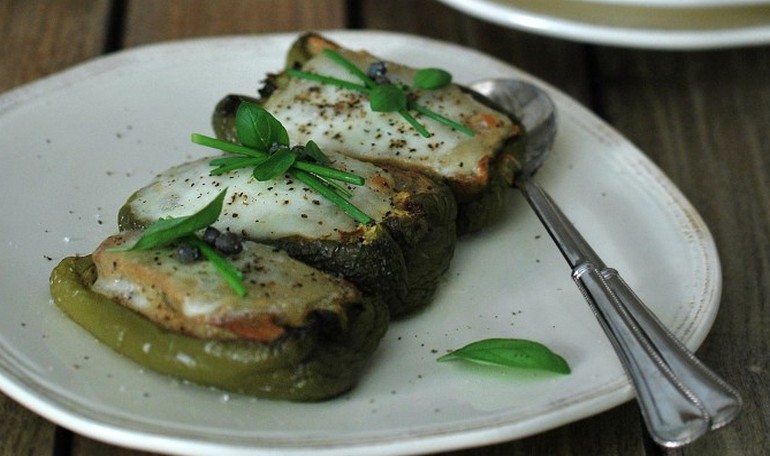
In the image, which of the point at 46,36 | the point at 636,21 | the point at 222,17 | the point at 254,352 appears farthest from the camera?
the point at 222,17

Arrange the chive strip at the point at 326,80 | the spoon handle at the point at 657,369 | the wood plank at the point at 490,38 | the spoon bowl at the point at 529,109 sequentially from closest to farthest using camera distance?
the spoon handle at the point at 657,369 → the chive strip at the point at 326,80 → the spoon bowl at the point at 529,109 → the wood plank at the point at 490,38

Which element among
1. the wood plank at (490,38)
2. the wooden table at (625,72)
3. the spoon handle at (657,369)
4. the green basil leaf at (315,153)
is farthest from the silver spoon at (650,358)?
the wood plank at (490,38)

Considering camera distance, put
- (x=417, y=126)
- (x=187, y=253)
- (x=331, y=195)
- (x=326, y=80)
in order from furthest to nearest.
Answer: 1. (x=326, y=80)
2. (x=417, y=126)
3. (x=331, y=195)
4. (x=187, y=253)

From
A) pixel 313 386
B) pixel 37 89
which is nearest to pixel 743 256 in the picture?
pixel 313 386

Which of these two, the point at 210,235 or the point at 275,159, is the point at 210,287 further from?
the point at 275,159

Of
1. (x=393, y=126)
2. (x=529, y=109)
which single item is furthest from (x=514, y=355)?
(x=529, y=109)

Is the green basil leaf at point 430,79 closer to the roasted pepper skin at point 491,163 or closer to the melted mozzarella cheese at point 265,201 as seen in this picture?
the roasted pepper skin at point 491,163

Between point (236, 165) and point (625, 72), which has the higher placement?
point (236, 165)

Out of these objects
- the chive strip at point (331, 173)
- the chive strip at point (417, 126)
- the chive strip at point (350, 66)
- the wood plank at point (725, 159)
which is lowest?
the wood plank at point (725, 159)

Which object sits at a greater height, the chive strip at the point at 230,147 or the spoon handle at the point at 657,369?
the chive strip at the point at 230,147
